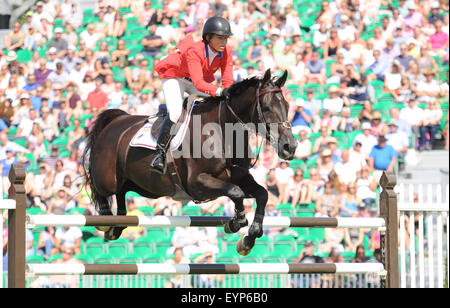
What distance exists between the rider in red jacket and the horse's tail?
100 centimetres

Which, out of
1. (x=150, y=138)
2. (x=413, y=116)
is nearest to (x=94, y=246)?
(x=150, y=138)

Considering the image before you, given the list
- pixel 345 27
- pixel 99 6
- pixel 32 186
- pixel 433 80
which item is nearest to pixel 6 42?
pixel 99 6

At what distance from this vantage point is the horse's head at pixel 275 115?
7938 millimetres

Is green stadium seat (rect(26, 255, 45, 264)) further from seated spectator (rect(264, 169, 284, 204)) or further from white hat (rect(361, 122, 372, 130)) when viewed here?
white hat (rect(361, 122, 372, 130))

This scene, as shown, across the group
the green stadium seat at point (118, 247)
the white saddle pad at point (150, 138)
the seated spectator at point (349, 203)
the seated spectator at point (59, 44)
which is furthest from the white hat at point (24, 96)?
the white saddle pad at point (150, 138)

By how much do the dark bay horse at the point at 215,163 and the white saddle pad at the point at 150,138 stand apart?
62mm

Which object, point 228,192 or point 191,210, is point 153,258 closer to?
point 191,210

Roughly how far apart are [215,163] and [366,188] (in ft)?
19.3

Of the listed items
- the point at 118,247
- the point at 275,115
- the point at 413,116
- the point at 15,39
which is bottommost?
the point at 118,247

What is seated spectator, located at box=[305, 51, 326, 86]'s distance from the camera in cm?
1634

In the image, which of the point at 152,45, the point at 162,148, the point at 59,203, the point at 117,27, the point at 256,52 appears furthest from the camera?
the point at 117,27

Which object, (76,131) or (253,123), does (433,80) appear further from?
(253,123)

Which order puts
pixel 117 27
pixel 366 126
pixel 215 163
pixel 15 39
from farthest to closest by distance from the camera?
pixel 15 39 → pixel 117 27 → pixel 366 126 → pixel 215 163

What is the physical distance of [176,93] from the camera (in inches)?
353
